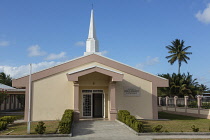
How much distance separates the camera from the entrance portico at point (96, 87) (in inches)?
785

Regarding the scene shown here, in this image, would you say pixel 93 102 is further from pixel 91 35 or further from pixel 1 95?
pixel 1 95

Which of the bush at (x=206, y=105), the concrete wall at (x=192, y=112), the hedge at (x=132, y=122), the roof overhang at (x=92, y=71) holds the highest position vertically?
the roof overhang at (x=92, y=71)

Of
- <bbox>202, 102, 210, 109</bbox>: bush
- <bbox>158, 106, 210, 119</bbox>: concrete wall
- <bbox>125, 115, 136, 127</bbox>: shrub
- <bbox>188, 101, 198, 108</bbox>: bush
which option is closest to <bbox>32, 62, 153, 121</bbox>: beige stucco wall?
<bbox>125, 115, 136, 127</bbox>: shrub

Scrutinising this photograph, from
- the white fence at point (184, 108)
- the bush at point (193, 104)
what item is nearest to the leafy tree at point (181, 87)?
the white fence at point (184, 108)

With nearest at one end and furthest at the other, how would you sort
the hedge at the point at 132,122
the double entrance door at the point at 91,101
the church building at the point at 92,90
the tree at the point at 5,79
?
1. the hedge at the point at 132,122
2. the church building at the point at 92,90
3. the double entrance door at the point at 91,101
4. the tree at the point at 5,79

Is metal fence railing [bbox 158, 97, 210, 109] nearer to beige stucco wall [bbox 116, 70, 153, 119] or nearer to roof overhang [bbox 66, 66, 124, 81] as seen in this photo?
beige stucco wall [bbox 116, 70, 153, 119]

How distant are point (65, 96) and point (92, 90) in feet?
8.41

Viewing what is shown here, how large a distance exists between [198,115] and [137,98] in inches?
369

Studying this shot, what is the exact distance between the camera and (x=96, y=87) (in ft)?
73.2

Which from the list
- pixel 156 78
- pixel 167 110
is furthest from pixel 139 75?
pixel 167 110

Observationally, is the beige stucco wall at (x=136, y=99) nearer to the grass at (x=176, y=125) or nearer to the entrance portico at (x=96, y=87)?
the entrance portico at (x=96, y=87)

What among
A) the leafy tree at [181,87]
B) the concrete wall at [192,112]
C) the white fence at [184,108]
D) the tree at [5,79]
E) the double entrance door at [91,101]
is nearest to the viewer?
the double entrance door at [91,101]

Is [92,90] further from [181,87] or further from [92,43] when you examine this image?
[181,87]

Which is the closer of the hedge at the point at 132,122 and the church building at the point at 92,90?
the hedge at the point at 132,122
